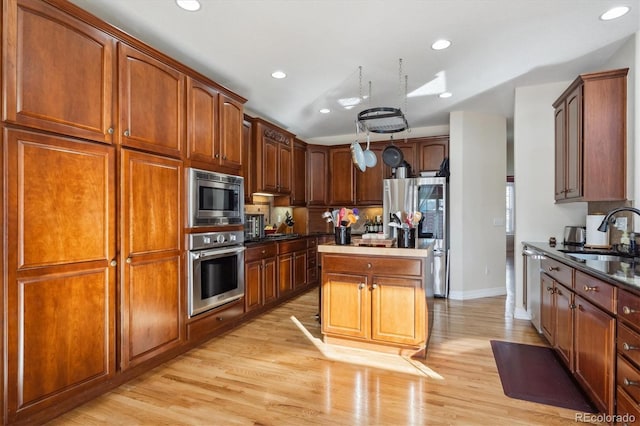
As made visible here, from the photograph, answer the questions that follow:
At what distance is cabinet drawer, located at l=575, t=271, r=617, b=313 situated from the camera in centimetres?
176

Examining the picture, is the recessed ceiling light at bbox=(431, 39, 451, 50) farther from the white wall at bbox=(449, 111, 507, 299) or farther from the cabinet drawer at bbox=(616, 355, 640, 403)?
the cabinet drawer at bbox=(616, 355, 640, 403)

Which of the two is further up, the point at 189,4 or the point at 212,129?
the point at 189,4

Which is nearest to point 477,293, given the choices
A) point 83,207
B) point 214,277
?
point 214,277

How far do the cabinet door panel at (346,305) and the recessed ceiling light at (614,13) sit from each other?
2.75 meters

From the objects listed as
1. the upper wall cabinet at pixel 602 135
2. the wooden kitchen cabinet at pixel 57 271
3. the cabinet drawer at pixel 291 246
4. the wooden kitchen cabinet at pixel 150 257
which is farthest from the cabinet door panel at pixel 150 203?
the upper wall cabinet at pixel 602 135

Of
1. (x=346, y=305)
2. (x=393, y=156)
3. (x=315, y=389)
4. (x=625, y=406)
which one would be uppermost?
(x=393, y=156)

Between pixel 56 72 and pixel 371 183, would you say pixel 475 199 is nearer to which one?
pixel 371 183

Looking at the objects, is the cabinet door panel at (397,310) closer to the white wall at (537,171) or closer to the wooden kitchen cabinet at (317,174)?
the white wall at (537,171)

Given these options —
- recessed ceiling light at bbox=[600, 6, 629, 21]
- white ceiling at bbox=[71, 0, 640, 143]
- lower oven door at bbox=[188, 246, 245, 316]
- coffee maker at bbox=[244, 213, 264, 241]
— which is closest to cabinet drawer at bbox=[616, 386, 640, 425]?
white ceiling at bbox=[71, 0, 640, 143]

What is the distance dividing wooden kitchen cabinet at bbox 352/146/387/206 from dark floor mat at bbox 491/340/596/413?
10.5ft

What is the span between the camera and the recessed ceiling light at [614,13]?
2.42 m

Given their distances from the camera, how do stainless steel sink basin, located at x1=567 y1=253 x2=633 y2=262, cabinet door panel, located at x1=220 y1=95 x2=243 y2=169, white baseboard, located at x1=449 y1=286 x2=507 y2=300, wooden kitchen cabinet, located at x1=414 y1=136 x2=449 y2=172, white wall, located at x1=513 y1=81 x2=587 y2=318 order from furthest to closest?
wooden kitchen cabinet, located at x1=414 y1=136 x2=449 y2=172, white baseboard, located at x1=449 y1=286 x2=507 y2=300, white wall, located at x1=513 y1=81 x2=587 y2=318, cabinet door panel, located at x1=220 y1=95 x2=243 y2=169, stainless steel sink basin, located at x1=567 y1=253 x2=633 y2=262

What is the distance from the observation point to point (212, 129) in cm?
321

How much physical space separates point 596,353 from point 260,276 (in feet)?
10.4
